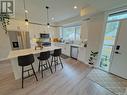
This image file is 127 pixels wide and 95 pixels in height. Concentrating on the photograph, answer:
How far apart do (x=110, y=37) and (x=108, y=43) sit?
0.83 ft

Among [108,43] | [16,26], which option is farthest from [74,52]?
[16,26]

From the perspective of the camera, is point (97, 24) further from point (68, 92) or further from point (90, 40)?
point (68, 92)

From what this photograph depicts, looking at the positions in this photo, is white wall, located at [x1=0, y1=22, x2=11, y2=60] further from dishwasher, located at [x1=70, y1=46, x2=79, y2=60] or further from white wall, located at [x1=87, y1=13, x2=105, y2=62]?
white wall, located at [x1=87, y1=13, x2=105, y2=62]

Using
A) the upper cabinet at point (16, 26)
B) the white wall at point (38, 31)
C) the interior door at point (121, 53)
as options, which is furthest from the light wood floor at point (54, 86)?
the white wall at point (38, 31)

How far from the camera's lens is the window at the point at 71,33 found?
190 inches

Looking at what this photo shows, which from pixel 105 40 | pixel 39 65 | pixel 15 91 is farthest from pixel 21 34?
pixel 105 40

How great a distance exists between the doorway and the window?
2052mm

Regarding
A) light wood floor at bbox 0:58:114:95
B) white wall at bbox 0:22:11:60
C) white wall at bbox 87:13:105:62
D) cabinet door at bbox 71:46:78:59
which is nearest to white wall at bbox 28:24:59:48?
white wall at bbox 0:22:11:60

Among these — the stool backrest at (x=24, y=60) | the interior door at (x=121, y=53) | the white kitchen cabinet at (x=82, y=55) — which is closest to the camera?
the stool backrest at (x=24, y=60)

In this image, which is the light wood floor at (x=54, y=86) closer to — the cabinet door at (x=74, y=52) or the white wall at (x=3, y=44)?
the cabinet door at (x=74, y=52)

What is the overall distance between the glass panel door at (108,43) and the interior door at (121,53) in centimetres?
17

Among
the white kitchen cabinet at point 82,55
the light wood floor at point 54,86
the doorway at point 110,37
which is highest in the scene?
the doorway at point 110,37

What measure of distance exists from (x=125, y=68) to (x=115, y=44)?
0.89m

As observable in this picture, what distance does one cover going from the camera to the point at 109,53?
2.91m
